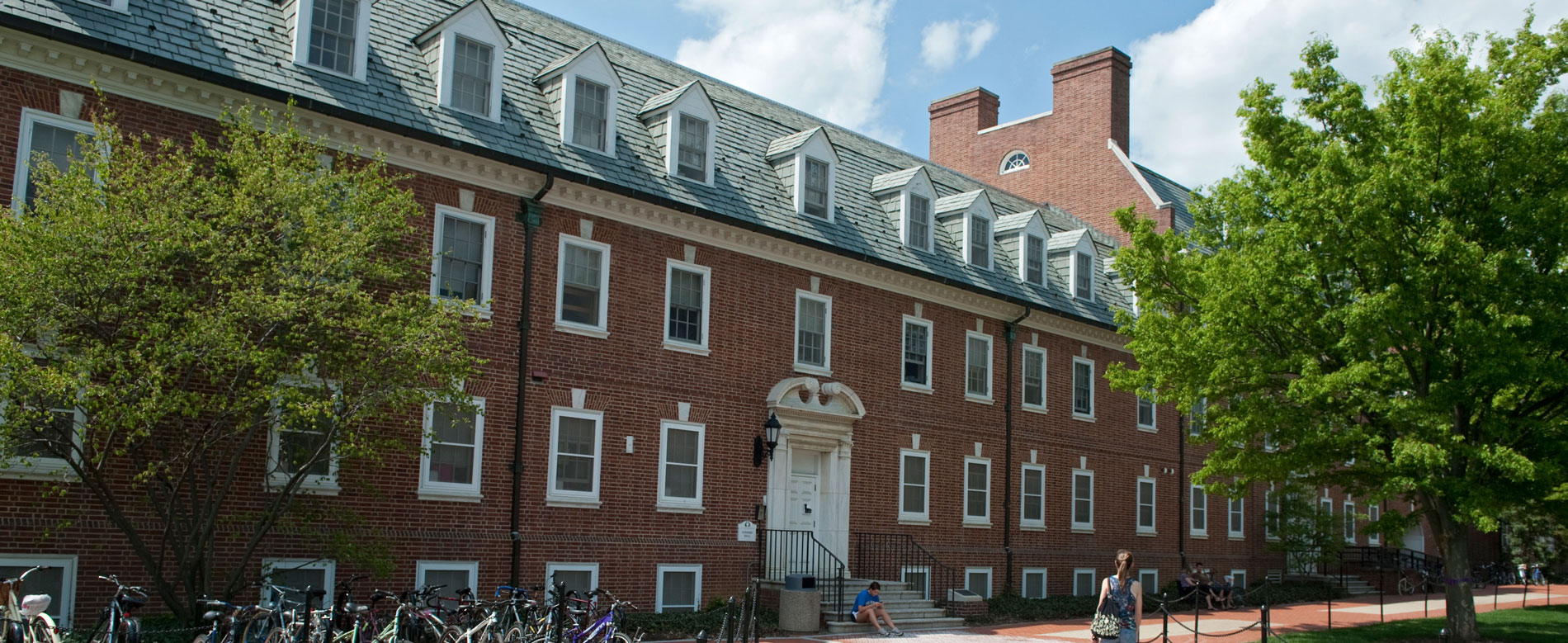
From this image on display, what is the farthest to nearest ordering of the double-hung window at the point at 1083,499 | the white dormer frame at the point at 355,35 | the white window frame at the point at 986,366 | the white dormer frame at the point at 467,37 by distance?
the double-hung window at the point at 1083,499
the white window frame at the point at 986,366
the white dormer frame at the point at 467,37
the white dormer frame at the point at 355,35

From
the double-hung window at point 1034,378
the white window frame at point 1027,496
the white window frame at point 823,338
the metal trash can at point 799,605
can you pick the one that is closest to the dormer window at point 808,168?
the white window frame at point 823,338

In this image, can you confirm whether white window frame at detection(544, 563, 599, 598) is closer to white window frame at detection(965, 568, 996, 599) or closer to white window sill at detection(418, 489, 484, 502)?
white window sill at detection(418, 489, 484, 502)

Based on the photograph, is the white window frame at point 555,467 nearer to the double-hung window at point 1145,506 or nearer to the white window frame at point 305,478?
the white window frame at point 305,478

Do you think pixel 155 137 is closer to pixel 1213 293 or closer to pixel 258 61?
pixel 258 61

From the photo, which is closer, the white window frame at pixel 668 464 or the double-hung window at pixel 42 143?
the double-hung window at pixel 42 143

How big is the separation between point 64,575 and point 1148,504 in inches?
989

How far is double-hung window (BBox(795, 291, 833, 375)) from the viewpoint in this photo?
76.8 feet

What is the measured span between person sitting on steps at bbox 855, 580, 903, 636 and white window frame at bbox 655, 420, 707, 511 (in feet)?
9.95

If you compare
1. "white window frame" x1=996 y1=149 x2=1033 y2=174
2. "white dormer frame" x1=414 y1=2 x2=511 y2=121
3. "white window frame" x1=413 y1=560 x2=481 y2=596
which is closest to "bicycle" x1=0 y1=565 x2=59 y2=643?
"white window frame" x1=413 y1=560 x2=481 y2=596

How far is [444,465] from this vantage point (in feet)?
59.2

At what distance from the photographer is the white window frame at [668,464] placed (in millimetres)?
20688

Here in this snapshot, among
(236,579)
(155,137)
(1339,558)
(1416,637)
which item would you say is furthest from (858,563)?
(1339,558)

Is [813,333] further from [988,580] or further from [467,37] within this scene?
[467,37]

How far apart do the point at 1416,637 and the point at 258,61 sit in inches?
795
